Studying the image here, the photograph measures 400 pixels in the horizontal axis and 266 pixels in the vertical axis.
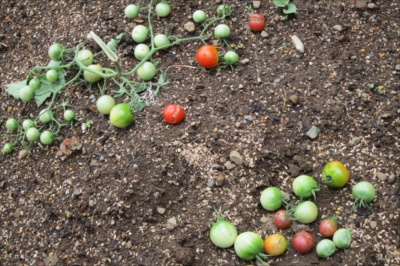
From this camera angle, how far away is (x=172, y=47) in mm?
3102

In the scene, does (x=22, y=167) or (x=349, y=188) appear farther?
(x=22, y=167)

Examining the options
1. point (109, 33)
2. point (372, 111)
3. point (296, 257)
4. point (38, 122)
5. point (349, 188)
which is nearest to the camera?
point (296, 257)

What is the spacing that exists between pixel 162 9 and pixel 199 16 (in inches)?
10.0

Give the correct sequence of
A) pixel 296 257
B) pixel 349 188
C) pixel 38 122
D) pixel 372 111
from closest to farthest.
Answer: pixel 296 257, pixel 349 188, pixel 372 111, pixel 38 122

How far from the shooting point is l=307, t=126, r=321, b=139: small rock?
269 centimetres

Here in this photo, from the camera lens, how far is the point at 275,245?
2.35 meters

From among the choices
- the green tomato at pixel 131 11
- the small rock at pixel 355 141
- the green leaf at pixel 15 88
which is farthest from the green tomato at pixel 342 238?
the green leaf at pixel 15 88

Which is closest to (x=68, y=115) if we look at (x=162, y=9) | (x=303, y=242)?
(x=162, y=9)

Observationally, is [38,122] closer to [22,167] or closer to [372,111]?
[22,167]

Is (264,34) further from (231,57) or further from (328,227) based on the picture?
(328,227)

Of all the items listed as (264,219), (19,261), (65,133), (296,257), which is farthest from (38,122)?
(296,257)

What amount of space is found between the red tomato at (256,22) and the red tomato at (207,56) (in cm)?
33

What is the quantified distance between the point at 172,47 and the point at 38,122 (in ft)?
3.13

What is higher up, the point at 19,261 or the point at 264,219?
the point at 264,219
